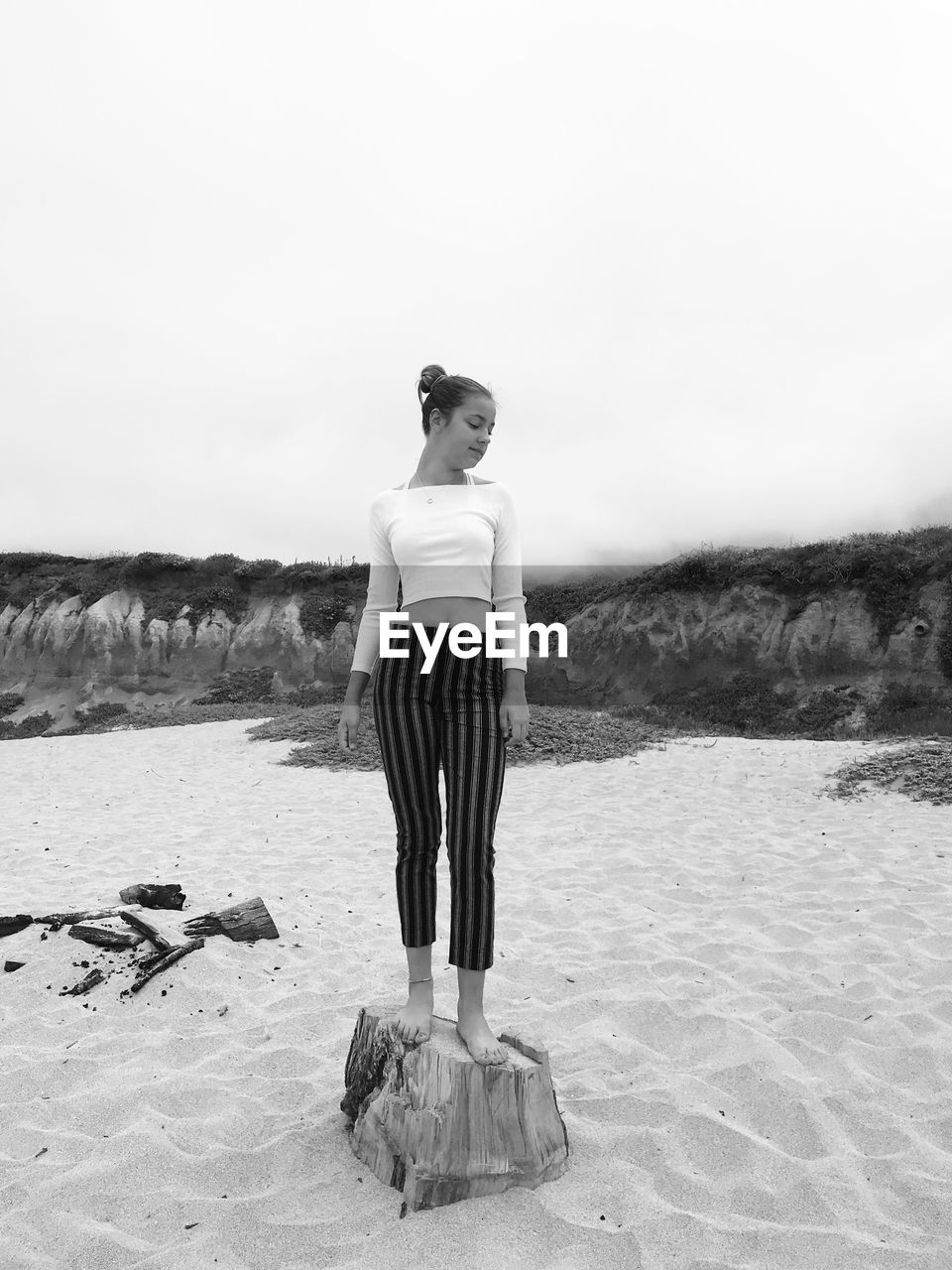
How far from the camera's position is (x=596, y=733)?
13922 millimetres

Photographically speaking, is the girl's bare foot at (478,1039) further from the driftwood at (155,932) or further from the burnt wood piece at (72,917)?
the burnt wood piece at (72,917)

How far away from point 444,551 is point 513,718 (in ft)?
2.06

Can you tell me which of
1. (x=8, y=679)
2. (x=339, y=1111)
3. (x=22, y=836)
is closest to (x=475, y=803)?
(x=339, y=1111)

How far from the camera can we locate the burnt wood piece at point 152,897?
510 centimetres

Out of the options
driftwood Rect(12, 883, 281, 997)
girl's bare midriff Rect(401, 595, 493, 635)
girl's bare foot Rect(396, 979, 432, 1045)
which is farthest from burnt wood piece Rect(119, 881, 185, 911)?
girl's bare midriff Rect(401, 595, 493, 635)

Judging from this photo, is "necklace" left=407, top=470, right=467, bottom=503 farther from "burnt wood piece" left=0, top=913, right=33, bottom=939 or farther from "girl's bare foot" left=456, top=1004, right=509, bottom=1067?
"burnt wood piece" left=0, top=913, right=33, bottom=939

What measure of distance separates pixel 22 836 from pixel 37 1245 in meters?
6.45

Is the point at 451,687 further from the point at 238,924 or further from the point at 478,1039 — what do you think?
the point at 238,924

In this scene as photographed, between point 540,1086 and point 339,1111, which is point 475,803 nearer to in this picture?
point 540,1086

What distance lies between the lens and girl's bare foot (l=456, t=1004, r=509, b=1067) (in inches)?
102

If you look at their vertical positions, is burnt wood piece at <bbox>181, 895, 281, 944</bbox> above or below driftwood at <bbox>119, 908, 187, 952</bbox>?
below

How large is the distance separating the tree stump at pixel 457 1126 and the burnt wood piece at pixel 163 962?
1812 mm

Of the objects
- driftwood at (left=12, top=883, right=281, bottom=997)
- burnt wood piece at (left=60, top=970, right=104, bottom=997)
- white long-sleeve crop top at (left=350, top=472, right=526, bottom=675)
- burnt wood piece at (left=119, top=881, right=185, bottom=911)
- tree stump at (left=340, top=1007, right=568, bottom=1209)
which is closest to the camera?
tree stump at (left=340, top=1007, right=568, bottom=1209)

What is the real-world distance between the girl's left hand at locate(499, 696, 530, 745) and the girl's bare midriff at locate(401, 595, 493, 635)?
0.86ft
